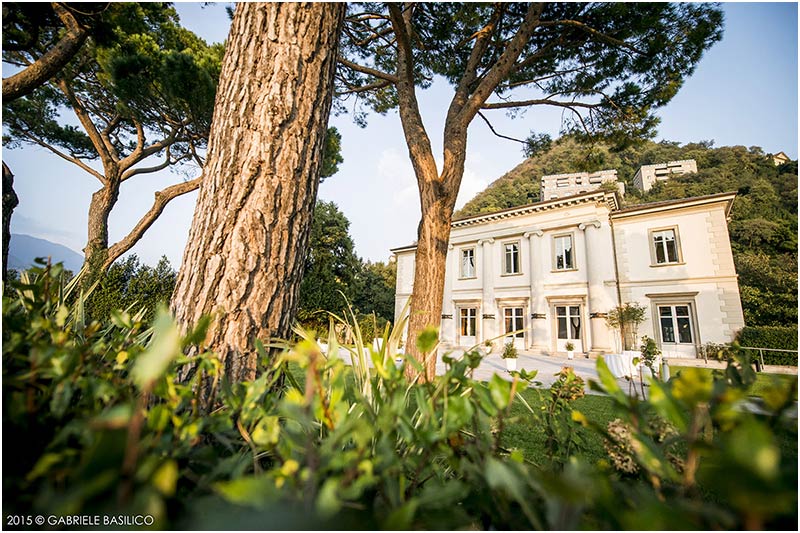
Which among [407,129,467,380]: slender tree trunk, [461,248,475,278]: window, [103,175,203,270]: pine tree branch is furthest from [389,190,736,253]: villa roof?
[407,129,467,380]: slender tree trunk

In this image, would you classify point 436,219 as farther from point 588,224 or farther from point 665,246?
point 665,246

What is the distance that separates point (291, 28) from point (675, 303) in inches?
642

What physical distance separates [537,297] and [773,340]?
25.1 ft

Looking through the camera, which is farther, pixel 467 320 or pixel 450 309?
pixel 450 309

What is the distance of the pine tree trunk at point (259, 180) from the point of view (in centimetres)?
97

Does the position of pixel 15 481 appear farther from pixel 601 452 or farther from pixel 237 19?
pixel 601 452

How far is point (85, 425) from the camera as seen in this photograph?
38 cm

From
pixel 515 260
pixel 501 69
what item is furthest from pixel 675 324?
pixel 501 69

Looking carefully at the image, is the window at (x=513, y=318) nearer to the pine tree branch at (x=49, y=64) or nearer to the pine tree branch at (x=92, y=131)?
the pine tree branch at (x=92, y=131)

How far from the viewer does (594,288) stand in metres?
13.6

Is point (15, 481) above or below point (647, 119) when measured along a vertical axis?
below

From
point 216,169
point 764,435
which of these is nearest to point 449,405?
point 764,435

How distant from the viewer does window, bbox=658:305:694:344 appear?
1242 cm

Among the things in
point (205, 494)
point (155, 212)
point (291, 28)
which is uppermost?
point (155, 212)
